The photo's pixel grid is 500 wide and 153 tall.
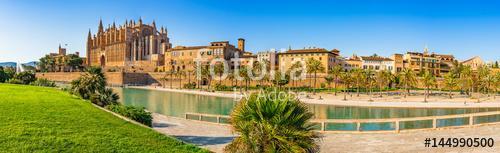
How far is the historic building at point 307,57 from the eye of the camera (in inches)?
3816

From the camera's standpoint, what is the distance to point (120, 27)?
14862 cm

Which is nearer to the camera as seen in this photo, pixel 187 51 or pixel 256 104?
pixel 256 104

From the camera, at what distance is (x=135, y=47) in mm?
140000

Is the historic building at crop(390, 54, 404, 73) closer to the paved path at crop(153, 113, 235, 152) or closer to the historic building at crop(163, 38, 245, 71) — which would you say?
the historic building at crop(163, 38, 245, 71)

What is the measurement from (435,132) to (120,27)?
150 m

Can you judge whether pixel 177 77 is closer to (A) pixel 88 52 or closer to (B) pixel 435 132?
(A) pixel 88 52

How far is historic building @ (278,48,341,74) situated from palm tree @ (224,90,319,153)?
89595mm

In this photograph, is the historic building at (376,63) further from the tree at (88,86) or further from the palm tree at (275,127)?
the palm tree at (275,127)

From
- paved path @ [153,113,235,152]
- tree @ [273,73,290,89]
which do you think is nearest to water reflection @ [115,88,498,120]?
paved path @ [153,113,235,152]

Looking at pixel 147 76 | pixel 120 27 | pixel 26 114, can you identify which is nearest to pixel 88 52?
pixel 120 27

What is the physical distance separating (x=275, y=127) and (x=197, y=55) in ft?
368

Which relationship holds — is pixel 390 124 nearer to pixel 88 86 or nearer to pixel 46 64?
pixel 88 86

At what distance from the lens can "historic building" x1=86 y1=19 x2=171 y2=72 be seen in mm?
134750

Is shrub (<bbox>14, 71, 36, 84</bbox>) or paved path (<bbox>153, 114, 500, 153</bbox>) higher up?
shrub (<bbox>14, 71, 36, 84</bbox>)
